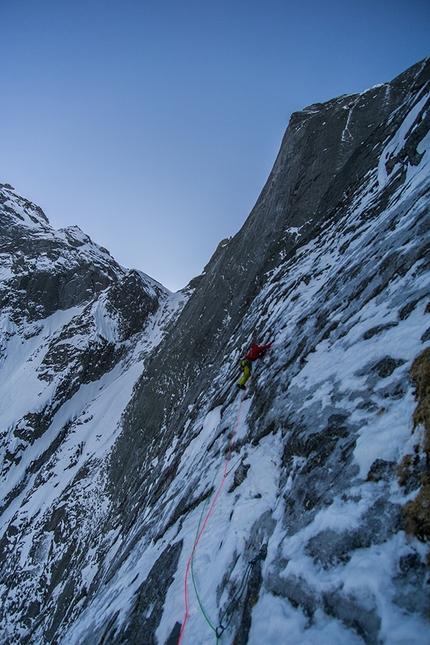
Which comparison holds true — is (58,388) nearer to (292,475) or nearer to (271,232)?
(271,232)

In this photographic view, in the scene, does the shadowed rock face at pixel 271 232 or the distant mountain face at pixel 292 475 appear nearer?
the distant mountain face at pixel 292 475

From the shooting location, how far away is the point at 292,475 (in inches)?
135

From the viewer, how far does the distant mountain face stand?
2.07 m

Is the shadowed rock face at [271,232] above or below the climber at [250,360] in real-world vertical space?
above

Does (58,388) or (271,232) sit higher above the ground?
(58,388)

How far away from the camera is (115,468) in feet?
60.0

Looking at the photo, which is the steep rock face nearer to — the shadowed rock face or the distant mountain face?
the distant mountain face

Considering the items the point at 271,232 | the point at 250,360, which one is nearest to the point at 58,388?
the point at 271,232

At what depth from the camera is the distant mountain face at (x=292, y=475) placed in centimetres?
207

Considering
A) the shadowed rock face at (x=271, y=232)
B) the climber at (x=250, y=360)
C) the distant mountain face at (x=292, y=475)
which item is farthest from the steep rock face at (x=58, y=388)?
the climber at (x=250, y=360)

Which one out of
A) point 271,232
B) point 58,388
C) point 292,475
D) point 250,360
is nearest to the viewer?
point 292,475

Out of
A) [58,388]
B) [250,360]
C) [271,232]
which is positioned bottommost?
[250,360]

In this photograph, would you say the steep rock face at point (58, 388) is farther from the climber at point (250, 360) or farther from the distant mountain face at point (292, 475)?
the climber at point (250, 360)

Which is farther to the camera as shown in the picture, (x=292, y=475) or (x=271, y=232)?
(x=271, y=232)
